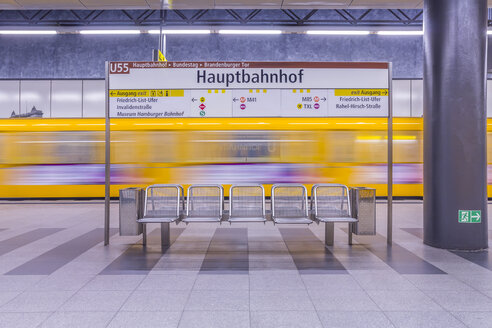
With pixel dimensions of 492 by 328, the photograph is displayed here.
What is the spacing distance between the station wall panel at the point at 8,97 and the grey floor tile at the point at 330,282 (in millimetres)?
16275

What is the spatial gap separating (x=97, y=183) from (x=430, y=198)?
9.25 m

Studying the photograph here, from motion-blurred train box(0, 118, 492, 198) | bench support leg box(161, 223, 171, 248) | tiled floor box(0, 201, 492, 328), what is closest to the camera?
tiled floor box(0, 201, 492, 328)

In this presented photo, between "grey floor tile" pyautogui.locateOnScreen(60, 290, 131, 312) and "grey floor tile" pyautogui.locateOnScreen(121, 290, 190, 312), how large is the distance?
94 millimetres

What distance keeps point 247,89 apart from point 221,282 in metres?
3.21

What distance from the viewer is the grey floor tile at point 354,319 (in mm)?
3036

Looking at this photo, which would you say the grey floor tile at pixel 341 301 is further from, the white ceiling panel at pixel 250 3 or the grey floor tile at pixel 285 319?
the white ceiling panel at pixel 250 3

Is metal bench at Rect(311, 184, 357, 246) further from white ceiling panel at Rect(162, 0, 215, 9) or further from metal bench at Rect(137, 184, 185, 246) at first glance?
white ceiling panel at Rect(162, 0, 215, 9)

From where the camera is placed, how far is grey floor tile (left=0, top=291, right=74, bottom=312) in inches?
133

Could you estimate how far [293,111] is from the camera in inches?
239

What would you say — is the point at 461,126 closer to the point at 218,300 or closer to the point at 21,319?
the point at 218,300

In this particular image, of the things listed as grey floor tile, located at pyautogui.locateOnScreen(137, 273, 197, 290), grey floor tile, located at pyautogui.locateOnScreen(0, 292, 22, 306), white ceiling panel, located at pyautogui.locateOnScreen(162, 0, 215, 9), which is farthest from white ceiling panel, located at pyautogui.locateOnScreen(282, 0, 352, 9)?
grey floor tile, located at pyautogui.locateOnScreen(0, 292, 22, 306)

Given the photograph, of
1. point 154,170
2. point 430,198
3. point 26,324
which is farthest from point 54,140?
point 430,198

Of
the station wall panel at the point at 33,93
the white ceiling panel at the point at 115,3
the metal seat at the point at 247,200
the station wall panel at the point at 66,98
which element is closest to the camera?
the metal seat at the point at 247,200

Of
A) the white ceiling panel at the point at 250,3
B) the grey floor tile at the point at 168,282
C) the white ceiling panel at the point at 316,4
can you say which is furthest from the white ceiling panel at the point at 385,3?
the grey floor tile at the point at 168,282
